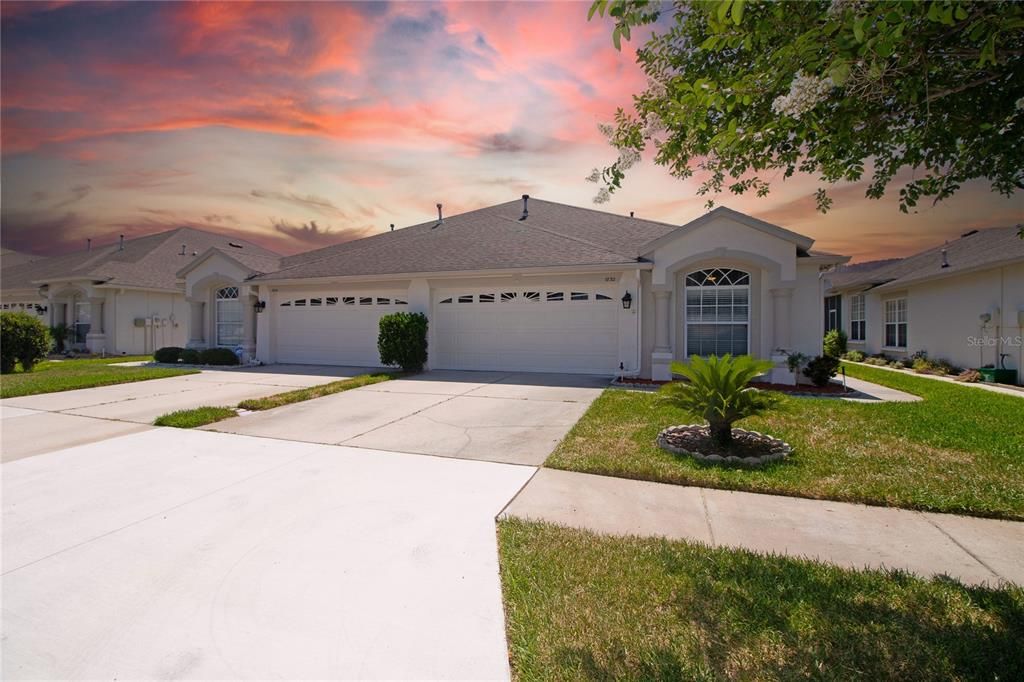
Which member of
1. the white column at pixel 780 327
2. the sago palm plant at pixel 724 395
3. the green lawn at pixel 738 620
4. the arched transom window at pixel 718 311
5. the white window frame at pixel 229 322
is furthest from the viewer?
the white window frame at pixel 229 322

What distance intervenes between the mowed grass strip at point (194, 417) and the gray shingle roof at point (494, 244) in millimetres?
7077

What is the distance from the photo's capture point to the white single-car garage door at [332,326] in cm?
1512

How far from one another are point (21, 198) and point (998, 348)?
28.0m

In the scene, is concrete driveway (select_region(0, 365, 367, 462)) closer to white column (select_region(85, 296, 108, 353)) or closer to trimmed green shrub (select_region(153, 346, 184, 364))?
trimmed green shrub (select_region(153, 346, 184, 364))

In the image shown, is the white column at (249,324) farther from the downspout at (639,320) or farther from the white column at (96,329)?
the downspout at (639,320)

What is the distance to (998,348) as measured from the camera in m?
12.4

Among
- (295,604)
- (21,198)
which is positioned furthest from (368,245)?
(295,604)

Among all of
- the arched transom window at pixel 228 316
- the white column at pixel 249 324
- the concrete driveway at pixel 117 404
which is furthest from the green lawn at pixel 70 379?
the arched transom window at pixel 228 316

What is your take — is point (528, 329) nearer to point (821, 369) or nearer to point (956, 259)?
point (821, 369)

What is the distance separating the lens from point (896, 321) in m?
17.7

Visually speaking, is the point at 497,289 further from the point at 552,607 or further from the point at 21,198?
the point at 21,198

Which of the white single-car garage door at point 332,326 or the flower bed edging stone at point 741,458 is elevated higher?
the white single-car garage door at point 332,326

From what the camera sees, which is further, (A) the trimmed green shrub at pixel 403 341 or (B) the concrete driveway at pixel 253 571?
(A) the trimmed green shrub at pixel 403 341

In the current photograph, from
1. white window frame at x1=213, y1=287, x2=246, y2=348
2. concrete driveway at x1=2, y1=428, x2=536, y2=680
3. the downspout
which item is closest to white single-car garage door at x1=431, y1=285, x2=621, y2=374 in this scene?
the downspout
